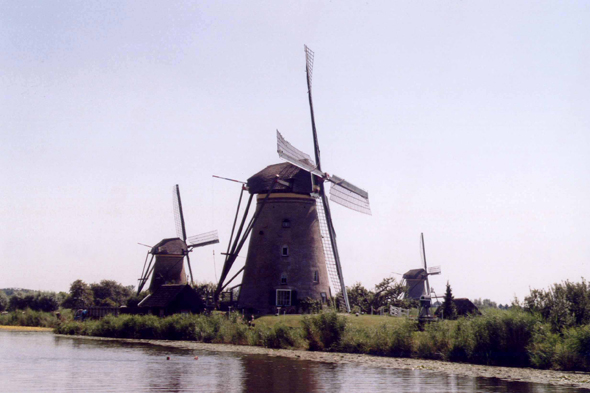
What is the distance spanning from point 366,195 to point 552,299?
19713 mm

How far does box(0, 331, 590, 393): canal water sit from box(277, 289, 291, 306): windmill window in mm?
11901

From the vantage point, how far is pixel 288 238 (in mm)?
38156

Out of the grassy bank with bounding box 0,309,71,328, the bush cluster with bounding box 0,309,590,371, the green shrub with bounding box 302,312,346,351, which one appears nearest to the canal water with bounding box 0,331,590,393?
the bush cluster with bounding box 0,309,590,371

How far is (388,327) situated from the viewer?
85.7ft

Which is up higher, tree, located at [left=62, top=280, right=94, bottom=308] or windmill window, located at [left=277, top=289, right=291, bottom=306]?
tree, located at [left=62, top=280, right=94, bottom=308]

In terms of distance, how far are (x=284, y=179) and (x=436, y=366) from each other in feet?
61.8

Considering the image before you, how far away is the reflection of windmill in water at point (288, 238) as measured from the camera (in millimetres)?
37781

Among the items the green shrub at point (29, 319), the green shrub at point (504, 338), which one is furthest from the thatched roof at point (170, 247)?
the green shrub at point (504, 338)

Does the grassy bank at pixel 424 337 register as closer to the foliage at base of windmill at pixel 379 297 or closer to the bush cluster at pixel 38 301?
the foliage at base of windmill at pixel 379 297

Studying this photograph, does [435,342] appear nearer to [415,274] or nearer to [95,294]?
[415,274]

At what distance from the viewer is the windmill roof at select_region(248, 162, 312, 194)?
125 feet

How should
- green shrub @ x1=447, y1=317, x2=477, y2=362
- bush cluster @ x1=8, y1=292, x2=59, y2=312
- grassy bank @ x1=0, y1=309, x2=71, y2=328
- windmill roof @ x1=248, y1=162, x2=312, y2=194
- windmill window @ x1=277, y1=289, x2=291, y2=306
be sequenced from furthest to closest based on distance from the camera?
bush cluster @ x1=8, y1=292, x2=59, y2=312 < grassy bank @ x1=0, y1=309, x2=71, y2=328 < windmill roof @ x1=248, y1=162, x2=312, y2=194 < windmill window @ x1=277, y1=289, x2=291, y2=306 < green shrub @ x1=447, y1=317, x2=477, y2=362

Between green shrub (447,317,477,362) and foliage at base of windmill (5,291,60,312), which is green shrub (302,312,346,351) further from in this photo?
foliage at base of windmill (5,291,60,312)

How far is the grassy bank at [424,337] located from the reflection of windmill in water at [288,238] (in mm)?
3051
